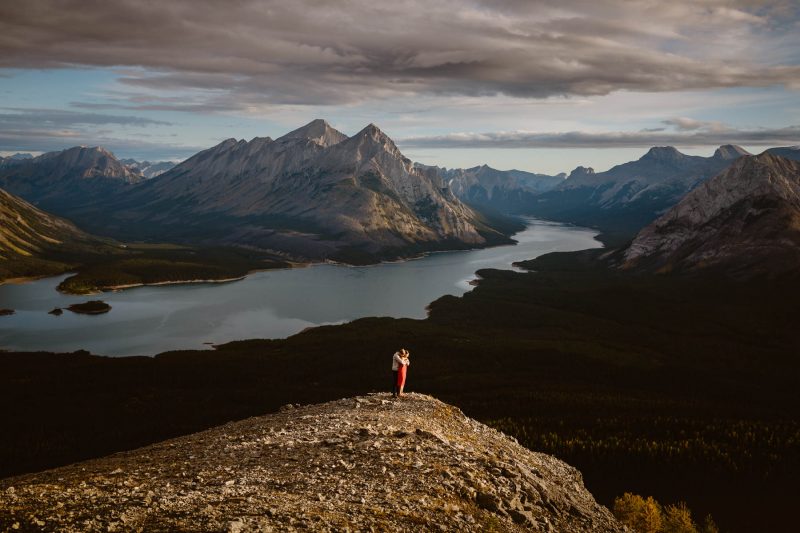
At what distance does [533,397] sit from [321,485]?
327 feet

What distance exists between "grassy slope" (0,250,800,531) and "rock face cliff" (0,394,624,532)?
4204 centimetres

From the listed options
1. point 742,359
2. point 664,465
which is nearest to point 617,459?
point 664,465

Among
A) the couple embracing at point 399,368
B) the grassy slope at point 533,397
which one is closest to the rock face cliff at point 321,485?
the couple embracing at point 399,368

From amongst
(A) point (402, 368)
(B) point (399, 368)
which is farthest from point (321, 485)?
(A) point (402, 368)

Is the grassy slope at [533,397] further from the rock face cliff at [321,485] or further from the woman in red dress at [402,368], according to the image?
the rock face cliff at [321,485]

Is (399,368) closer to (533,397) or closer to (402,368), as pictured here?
(402,368)

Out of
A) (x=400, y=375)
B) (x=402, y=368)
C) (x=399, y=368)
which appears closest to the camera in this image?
(x=399, y=368)

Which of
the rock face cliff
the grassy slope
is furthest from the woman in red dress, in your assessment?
the grassy slope

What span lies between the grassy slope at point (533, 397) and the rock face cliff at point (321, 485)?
4204 cm

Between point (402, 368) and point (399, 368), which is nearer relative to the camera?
point (399, 368)

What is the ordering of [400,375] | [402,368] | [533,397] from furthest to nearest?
[533,397] → [400,375] → [402,368]

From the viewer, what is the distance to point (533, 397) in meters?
125

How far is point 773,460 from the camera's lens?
8738 centimetres

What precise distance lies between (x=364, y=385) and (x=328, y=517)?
116096mm
